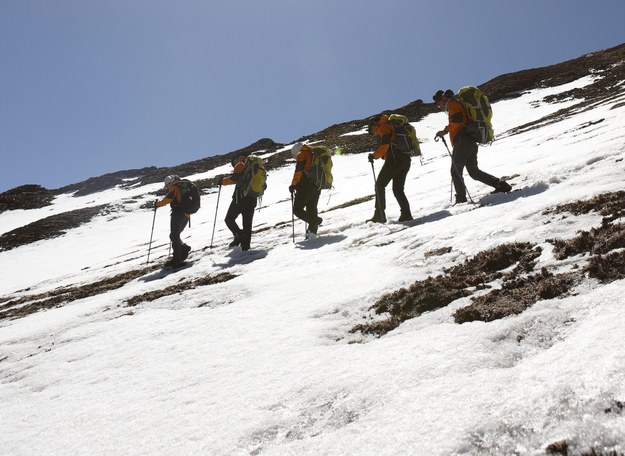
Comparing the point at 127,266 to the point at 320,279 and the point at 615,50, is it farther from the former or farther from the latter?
the point at 615,50

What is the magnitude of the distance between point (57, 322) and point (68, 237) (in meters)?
29.9

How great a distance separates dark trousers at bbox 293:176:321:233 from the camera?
42.5ft

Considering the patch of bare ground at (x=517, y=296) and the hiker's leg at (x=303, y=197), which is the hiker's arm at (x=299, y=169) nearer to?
the hiker's leg at (x=303, y=197)

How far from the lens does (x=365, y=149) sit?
47.3 meters

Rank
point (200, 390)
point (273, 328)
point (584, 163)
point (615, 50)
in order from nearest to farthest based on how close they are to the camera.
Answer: point (200, 390), point (273, 328), point (584, 163), point (615, 50)

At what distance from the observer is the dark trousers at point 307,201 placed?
1295 centimetres

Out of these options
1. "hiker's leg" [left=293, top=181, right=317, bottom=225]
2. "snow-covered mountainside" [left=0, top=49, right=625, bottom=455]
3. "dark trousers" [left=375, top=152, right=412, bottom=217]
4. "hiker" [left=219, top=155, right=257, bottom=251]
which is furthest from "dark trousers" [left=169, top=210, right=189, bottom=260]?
"dark trousers" [left=375, top=152, right=412, bottom=217]

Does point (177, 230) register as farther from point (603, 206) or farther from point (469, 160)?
point (603, 206)

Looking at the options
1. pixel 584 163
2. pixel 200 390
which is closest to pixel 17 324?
pixel 200 390

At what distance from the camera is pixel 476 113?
429 inches

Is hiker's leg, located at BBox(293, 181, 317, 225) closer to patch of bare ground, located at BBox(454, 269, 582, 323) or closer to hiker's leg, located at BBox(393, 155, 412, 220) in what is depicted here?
hiker's leg, located at BBox(393, 155, 412, 220)

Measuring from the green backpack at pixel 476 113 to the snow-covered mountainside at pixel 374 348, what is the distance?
5.33ft

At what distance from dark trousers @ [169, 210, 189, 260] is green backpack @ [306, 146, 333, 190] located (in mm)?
4194

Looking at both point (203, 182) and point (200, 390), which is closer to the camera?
point (200, 390)
